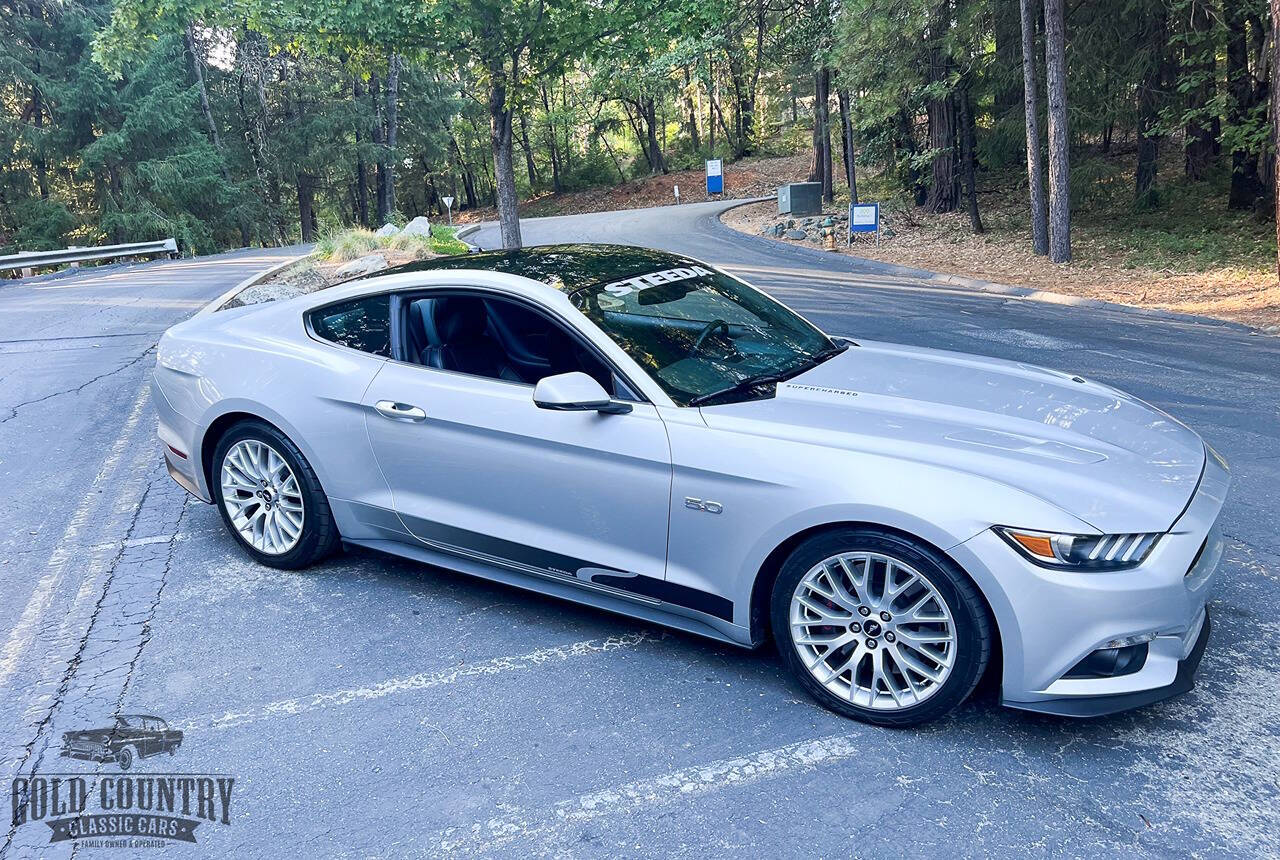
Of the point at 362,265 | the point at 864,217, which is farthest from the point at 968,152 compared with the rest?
the point at 362,265

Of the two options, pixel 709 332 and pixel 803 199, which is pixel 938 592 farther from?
pixel 803 199

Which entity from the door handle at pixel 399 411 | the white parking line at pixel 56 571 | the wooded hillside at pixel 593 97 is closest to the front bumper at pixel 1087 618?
the door handle at pixel 399 411

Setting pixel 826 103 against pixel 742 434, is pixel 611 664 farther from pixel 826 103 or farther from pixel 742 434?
pixel 826 103

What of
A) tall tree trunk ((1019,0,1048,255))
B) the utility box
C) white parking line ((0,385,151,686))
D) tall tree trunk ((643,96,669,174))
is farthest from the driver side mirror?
tall tree trunk ((643,96,669,174))

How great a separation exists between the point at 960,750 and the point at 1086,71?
61.4 ft

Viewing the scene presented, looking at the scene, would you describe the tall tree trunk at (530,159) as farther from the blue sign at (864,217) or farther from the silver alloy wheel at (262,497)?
the silver alloy wheel at (262,497)

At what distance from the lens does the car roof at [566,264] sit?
4.14 m

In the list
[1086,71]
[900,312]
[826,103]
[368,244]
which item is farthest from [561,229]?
[900,312]

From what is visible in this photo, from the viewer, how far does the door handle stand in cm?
402

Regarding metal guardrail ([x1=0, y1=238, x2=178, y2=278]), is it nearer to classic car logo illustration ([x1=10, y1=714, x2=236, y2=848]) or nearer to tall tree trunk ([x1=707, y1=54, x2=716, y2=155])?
classic car logo illustration ([x1=10, y1=714, x2=236, y2=848])

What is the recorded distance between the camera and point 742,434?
3340 millimetres

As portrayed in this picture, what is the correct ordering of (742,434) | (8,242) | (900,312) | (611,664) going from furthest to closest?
(8,242) < (900,312) < (611,664) < (742,434)

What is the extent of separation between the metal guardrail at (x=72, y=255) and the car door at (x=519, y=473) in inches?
867

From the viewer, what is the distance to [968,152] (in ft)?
69.4
